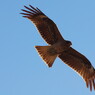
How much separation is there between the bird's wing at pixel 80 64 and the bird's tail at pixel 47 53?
0.79 m

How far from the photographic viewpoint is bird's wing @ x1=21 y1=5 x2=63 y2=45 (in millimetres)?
16250

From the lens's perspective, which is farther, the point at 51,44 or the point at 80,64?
the point at 80,64

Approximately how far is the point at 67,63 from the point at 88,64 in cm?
99

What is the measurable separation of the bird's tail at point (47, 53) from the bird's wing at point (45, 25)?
1.19 feet

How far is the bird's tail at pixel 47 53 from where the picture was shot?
1609cm

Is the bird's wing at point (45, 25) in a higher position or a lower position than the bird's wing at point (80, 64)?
higher

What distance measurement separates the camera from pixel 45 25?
16438 millimetres

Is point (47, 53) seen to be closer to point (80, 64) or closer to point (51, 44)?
point (51, 44)

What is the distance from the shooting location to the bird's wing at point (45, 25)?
53.3 feet

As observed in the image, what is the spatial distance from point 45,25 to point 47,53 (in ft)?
→ 3.32

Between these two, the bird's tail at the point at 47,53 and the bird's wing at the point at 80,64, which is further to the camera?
the bird's wing at the point at 80,64

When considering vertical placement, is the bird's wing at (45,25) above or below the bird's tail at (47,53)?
above

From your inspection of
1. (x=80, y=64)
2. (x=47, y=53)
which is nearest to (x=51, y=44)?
(x=47, y=53)

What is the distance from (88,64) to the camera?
57.7 feet
